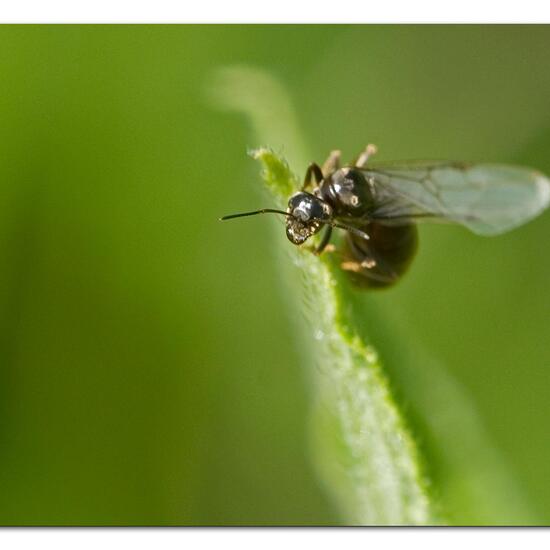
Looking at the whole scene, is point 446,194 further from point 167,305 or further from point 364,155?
point 167,305

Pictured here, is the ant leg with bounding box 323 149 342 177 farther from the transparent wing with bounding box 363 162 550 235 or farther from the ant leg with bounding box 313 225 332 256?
the ant leg with bounding box 313 225 332 256

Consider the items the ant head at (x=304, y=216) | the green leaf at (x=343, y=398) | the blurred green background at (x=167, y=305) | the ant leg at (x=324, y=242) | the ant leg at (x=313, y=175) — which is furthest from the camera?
the blurred green background at (x=167, y=305)

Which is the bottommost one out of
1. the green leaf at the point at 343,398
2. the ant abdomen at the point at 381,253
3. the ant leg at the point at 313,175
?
the green leaf at the point at 343,398

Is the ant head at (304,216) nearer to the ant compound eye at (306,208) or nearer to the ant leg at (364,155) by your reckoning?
the ant compound eye at (306,208)

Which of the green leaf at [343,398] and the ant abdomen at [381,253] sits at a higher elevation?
the ant abdomen at [381,253]

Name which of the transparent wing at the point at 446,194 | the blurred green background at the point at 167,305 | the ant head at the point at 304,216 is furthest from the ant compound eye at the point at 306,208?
the blurred green background at the point at 167,305
